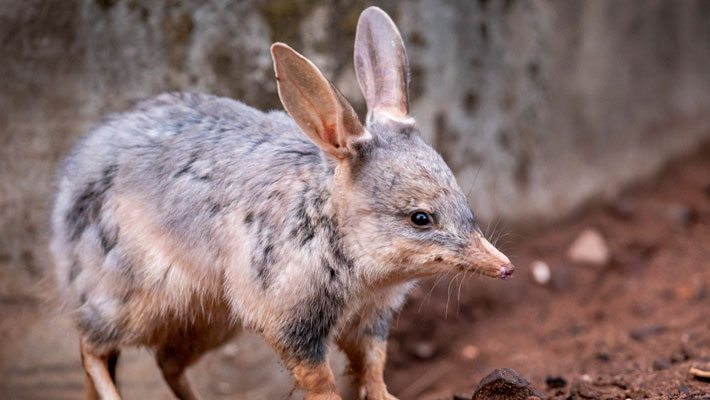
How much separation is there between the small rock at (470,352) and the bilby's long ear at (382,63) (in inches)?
119

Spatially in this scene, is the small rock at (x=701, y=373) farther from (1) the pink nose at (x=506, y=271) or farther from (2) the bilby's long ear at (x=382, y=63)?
(2) the bilby's long ear at (x=382, y=63)

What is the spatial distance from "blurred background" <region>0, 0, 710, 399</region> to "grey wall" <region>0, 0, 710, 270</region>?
13 millimetres

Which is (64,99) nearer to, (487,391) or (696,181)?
(487,391)

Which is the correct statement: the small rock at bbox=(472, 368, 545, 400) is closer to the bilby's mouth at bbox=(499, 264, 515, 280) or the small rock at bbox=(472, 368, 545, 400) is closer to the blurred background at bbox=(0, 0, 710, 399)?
the bilby's mouth at bbox=(499, 264, 515, 280)

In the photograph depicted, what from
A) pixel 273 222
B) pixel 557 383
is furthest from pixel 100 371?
pixel 557 383

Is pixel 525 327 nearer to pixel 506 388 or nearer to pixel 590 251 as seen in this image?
pixel 590 251

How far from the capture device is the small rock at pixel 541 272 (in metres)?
7.02

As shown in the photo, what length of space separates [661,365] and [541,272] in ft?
8.33

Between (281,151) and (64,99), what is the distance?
253cm

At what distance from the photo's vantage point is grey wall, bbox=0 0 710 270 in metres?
5.58

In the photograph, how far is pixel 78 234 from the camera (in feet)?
13.7

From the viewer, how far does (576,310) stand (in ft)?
22.1

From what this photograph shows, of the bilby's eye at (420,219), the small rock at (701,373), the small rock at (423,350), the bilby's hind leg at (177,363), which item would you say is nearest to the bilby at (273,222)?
the bilby's eye at (420,219)

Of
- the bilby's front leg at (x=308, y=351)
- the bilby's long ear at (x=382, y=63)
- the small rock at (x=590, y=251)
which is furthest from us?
the small rock at (x=590, y=251)
